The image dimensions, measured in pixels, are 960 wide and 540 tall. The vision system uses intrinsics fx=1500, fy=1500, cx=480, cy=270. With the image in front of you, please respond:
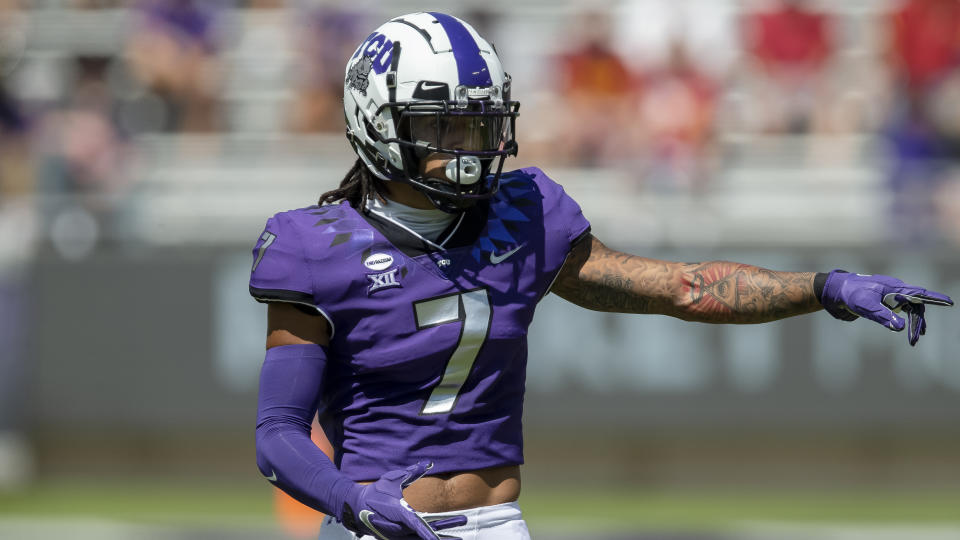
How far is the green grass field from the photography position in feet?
29.8

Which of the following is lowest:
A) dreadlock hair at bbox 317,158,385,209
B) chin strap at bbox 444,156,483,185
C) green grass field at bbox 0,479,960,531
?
green grass field at bbox 0,479,960,531

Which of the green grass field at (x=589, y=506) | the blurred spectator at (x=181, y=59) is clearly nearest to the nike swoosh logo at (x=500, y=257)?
the green grass field at (x=589, y=506)

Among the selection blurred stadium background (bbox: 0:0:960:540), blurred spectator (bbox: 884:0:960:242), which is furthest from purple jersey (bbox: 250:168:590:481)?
blurred spectator (bbox: 884:0:960:242)

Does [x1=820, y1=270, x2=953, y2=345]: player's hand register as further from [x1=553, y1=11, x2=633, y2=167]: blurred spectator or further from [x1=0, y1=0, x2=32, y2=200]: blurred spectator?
[x1=0, y1=0, x2=32, y2=200]: blurred spectator

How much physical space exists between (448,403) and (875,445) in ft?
23.2

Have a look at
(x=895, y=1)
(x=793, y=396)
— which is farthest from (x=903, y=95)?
(x=793, y=396)

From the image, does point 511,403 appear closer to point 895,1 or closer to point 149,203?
point 149,203

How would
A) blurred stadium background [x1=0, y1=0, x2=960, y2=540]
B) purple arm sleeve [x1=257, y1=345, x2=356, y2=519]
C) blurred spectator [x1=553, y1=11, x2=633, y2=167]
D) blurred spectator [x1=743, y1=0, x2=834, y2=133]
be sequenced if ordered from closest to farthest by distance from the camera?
purple arm sleeve [x1=257, y1=345, x2=356, y2=519] < blurred stadium background [x1=0, y1=0, x2=960, y2=540] < blurred spectator [x1=553, y1=11, x2=633, y2=167] < blurred spectator [x1=743, y1=0, x2=834, y2=133]

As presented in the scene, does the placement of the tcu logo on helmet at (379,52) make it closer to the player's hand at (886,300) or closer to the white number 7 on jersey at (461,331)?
the white number 7 on jersey at (461,331)

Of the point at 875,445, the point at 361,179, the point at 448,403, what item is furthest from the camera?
the point at 875,445

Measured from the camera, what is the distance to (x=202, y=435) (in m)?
10.3

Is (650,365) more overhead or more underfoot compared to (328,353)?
more underfoot

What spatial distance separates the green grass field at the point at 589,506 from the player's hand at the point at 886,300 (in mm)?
5258

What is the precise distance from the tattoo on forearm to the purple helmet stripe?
21.5 inches
